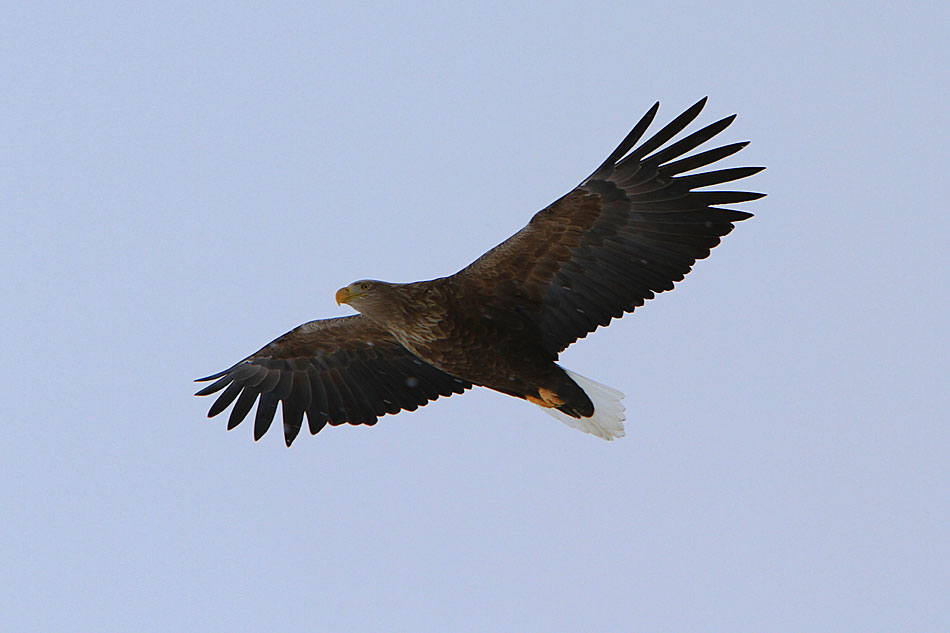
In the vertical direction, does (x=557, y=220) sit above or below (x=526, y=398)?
above

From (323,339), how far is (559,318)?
2.45 m

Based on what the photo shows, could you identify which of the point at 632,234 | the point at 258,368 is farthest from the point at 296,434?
the point at 632,234

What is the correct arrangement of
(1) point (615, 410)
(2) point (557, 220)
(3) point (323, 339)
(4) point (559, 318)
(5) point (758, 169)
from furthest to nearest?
(3) point (323, 339) < (1) point (615, 410) < (4) point (559, 318) < (2) point (557, 220) < (5) point (758, 169)

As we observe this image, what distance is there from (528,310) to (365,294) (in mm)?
1332

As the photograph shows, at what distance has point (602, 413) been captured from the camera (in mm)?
9547

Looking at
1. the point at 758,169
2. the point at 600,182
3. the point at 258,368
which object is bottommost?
the point at 758,169

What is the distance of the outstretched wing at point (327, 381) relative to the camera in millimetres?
10125

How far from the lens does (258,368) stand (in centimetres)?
1038

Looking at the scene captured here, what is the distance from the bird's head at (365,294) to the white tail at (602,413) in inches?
71.0

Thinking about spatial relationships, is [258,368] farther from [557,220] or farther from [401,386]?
[557,220]

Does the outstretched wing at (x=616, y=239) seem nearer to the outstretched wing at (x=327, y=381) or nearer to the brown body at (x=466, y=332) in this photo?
the brown body at (x=466, y=332)

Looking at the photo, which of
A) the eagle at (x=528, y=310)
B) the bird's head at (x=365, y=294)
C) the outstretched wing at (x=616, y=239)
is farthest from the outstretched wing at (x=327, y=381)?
the outstretched wing at (x=616, y=239)

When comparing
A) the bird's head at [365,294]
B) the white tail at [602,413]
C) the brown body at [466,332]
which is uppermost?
the bird's head at [365,294]

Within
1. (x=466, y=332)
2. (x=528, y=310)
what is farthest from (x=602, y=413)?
(x=466, y=332)
